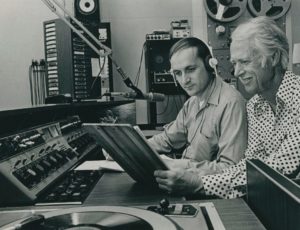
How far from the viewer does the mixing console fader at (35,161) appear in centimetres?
107

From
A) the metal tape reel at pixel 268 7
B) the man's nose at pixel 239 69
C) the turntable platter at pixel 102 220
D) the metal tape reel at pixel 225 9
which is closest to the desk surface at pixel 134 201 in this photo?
the turntable platter at pixel 102 220

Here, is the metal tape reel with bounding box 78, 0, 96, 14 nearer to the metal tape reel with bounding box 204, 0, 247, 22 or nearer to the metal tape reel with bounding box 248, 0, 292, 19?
the metal tape reel with bounding box 204, 0, 247, 22

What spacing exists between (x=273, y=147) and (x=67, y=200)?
803 millimetres

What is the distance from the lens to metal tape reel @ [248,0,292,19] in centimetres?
487

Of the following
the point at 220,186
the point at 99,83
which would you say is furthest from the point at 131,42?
the point at 220,186

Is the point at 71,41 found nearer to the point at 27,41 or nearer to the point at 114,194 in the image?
the point at 27,41

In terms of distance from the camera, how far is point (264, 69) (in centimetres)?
151

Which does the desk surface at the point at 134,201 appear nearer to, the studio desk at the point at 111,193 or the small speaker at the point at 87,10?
the studio desk at the point at 111,193

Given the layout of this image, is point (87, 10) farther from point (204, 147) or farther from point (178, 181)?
point (178, 181)

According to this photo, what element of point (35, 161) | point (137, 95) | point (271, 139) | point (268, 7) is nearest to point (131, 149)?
point (35, 161)

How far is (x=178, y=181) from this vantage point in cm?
123

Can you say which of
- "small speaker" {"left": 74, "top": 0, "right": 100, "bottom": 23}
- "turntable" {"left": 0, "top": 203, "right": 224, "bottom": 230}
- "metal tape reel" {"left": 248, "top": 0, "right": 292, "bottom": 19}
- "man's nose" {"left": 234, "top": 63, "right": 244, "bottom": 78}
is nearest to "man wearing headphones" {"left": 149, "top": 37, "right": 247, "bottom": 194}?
"man's nose" {"left": 234, "top": 63, "right": 244, "bottom": 78}

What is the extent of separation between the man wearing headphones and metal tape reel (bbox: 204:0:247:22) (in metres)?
2.84

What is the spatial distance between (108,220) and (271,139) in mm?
931
